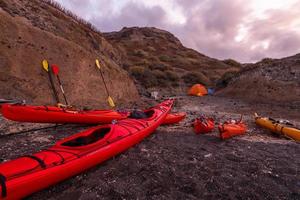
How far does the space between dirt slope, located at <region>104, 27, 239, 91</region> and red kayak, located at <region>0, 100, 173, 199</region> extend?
14955 mm

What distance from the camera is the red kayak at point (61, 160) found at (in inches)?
120

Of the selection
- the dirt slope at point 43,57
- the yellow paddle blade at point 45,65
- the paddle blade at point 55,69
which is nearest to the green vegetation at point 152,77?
the dirt slope at point 43,57

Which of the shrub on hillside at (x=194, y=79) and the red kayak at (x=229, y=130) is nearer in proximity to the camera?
the red kayak at (x=229, y=130)

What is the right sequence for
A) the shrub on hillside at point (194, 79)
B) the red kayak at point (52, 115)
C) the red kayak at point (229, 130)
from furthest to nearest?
the shrub on hillside at point (194, 79), the red kayak at point (229, 130), the red kayak at point (52, 115)

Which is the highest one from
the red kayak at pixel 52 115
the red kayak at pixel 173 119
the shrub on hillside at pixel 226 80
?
the shrub on hillside at pixel 226 80

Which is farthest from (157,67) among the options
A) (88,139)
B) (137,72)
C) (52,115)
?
(88,139)

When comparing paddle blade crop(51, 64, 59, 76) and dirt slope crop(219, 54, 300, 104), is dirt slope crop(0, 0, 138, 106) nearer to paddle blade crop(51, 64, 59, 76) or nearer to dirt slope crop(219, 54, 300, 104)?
paddle blade crop(51, 64, 59, 76)

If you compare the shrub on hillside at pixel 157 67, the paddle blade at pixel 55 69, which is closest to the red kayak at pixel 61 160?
the paddle blade at pixel 55 69

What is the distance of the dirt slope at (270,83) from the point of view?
55.4 feet

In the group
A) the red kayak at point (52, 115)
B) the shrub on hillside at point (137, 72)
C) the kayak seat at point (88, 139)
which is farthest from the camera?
the shrub on hillside at point (137, 72)

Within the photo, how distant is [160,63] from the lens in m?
36.2

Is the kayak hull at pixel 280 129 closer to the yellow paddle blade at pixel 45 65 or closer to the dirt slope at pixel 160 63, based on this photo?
the yellow paddle blade at pixel 45 65

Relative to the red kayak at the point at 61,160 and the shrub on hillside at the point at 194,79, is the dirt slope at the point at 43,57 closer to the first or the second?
the red kayak at the point at 61,160

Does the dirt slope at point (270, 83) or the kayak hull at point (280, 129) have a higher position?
the dirt slope at point (270, 83)
